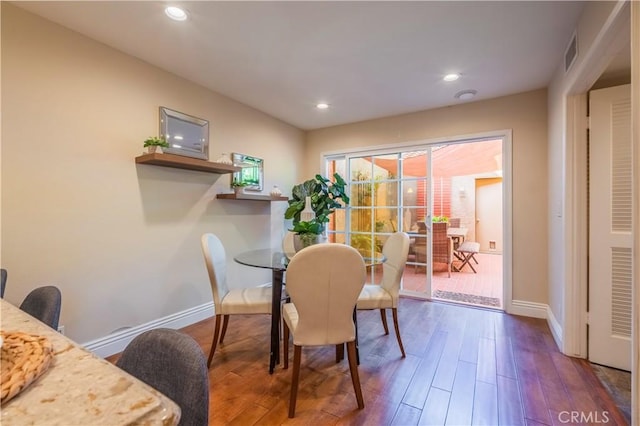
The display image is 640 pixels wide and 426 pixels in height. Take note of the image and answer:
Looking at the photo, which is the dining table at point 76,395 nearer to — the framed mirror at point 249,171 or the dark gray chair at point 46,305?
the dark gray chair at point 46,305

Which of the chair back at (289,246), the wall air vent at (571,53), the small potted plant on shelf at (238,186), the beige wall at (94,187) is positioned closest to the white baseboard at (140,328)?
the beige wall at (94,187)

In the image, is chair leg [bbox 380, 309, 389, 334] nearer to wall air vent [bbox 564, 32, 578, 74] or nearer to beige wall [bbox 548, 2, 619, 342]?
beige wall [bbox 548, 2, 619, 342]

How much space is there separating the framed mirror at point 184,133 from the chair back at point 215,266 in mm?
979

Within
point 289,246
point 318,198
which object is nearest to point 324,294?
point 289,246

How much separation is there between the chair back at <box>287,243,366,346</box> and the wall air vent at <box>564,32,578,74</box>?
2069 millimetres

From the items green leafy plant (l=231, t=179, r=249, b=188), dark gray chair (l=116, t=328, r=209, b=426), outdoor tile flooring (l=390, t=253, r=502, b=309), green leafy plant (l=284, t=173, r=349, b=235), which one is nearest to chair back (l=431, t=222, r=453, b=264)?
outdoor tile flooring (l=390, t=253, r=502, b=309)

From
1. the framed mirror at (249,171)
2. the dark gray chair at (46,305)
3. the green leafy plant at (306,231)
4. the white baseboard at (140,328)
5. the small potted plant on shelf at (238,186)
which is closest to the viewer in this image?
the dark gray chair at (46,305)

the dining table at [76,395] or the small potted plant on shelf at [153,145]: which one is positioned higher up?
the small potted plant on shelf at [153,145]

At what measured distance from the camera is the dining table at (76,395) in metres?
0.43

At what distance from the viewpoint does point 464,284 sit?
4.38 m

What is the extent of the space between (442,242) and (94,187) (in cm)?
478

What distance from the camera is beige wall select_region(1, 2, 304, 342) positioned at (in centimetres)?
179

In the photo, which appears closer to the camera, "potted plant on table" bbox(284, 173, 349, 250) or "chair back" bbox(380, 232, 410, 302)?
"chair back" bbox(380, 232, 410, 302)

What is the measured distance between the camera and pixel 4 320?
0.79 meters
